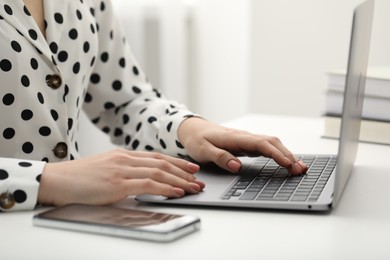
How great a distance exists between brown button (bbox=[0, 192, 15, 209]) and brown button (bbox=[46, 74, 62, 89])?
0.33 m

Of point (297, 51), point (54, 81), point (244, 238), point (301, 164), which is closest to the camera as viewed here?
point (244, 238)

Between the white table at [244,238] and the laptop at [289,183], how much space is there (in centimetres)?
1

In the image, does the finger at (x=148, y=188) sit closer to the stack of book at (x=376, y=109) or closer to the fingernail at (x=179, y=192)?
the fingernail at (x=179, y=192)

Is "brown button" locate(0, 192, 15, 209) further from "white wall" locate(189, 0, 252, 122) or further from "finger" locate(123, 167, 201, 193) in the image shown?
"white wall" locate(189, 0, 252, 122)

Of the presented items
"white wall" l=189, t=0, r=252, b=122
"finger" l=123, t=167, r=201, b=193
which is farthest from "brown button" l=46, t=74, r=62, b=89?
"white wall" l=189, t=0, r=252, b=122

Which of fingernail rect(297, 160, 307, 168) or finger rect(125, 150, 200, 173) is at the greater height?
A: finger rect(125, 150, 200, 173)

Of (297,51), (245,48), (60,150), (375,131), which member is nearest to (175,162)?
(60,150)

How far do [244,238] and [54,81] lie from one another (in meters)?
0.52

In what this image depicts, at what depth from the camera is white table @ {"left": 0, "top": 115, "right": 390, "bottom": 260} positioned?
2.49ft

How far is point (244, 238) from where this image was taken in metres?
0.80

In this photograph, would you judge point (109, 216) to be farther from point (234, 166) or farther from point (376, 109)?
point (376, 109)

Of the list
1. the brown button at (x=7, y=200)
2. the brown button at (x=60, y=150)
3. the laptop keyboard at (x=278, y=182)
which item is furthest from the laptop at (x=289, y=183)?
the brown button at (x=60, y=150)

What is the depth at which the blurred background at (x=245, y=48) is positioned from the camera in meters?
2.25

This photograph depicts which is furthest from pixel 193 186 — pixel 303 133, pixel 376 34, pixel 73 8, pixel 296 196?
pixel 376 34
